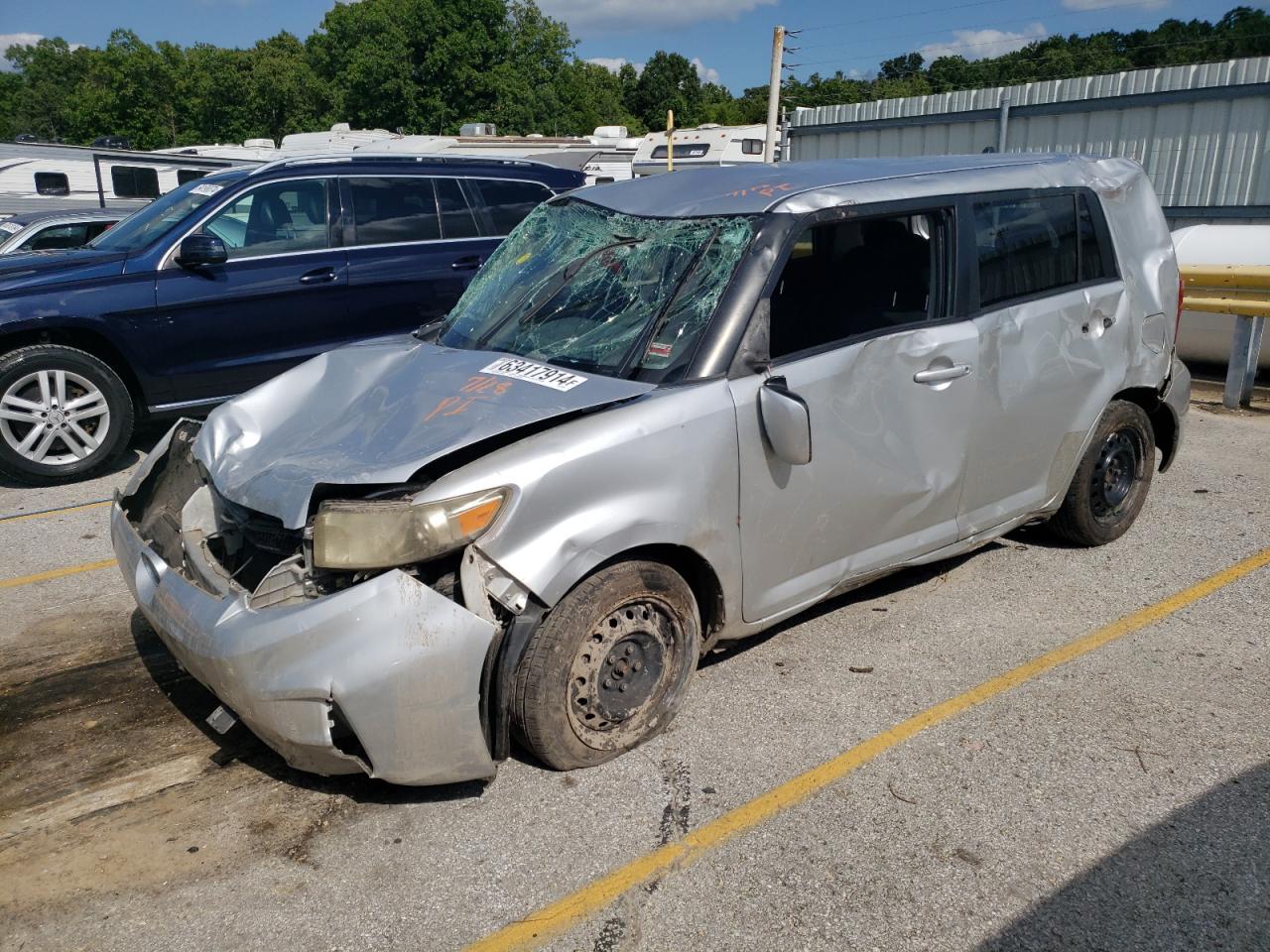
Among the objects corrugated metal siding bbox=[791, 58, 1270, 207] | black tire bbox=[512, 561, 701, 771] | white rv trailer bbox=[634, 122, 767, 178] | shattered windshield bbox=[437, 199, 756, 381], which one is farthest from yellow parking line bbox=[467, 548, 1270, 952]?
white rv trailer bbox=[634, 122, 767, 178]

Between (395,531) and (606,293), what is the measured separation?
139cm

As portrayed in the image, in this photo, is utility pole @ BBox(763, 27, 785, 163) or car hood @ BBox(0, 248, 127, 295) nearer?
car hood @ BBox(0, 248, 127, 295)

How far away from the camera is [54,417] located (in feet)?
21.3

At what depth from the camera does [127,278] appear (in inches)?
258

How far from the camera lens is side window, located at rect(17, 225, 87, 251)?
11.1 meters

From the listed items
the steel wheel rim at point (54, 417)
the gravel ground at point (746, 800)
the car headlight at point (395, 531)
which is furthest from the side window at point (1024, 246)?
the steel wheel rim at point (54, 417)

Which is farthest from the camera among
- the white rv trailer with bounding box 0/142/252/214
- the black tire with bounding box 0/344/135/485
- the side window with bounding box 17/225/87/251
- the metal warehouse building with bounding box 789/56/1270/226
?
the white rv trailer with bounding box 0/142/252/214

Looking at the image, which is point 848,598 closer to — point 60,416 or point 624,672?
point 624,672

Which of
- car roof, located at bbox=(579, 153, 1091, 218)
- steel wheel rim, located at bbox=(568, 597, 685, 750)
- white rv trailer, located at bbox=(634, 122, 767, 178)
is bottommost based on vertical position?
steel wheel rim, located at bbox=(568, 597, 685, 750)

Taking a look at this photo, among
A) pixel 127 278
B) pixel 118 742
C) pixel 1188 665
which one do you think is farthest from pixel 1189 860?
pixel 127 278

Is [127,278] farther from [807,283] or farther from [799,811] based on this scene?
[799,811]

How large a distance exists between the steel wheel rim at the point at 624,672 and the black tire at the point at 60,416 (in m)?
4.77

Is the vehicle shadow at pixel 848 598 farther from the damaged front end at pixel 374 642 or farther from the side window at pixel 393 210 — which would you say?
the side window at pixel 393 210

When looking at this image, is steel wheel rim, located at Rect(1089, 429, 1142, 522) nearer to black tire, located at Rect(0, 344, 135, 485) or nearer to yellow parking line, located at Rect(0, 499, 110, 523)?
yellow parking line, located at Rect(0, 499, 110, 523)
